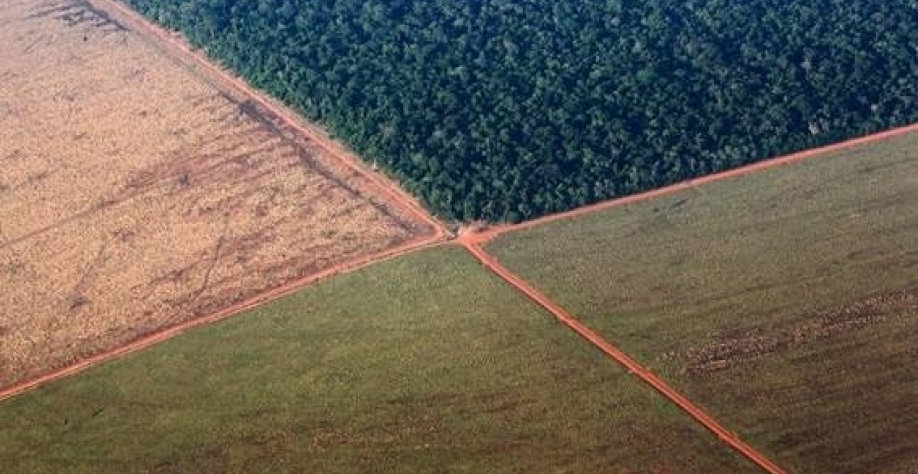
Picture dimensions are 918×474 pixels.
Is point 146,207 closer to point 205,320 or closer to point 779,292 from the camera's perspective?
point 205,320

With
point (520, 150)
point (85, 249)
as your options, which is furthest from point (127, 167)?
point (520, 150)

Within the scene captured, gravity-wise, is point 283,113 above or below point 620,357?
below

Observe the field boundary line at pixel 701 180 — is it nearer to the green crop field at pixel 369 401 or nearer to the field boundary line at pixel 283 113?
the field boundary line at pixel 283 113

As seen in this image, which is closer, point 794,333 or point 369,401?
point 369,401

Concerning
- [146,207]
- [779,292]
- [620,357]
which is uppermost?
[779,292]

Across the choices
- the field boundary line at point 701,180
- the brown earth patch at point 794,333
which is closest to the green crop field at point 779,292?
the brown earth patch at point 794,333

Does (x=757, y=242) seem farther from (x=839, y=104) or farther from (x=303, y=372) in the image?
(x=303, y=372)

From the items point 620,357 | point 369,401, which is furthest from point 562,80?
point 369,401
